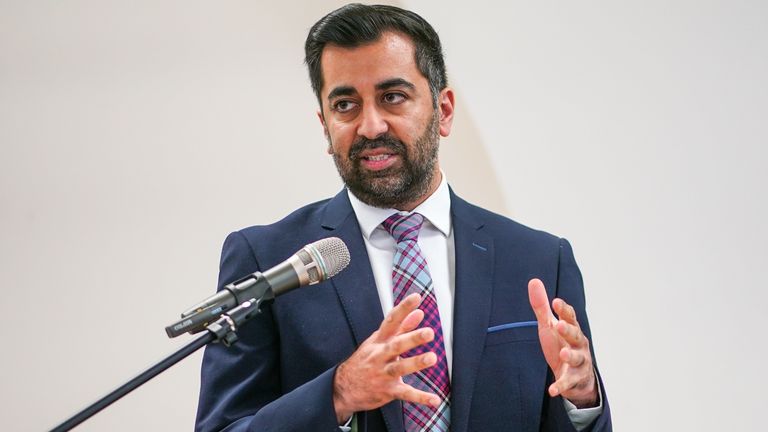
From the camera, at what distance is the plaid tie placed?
6.00ft

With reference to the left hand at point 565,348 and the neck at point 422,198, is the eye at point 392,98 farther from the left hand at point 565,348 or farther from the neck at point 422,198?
the left hand at point 565,348

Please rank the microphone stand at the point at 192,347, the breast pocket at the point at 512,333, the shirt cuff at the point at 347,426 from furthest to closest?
the breast pocket at the point at 512,333 → the shirt cuff at the point at 347,426 → the microphone stand at the point at 192,347

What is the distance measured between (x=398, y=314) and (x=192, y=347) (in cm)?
37

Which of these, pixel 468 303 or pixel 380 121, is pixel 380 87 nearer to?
pixel 380 121

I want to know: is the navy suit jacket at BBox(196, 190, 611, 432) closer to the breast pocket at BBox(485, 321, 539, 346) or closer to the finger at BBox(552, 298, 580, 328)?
the breast pocket at BBox(485, 321, 539, 346)

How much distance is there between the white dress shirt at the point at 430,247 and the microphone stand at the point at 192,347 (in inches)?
22.4

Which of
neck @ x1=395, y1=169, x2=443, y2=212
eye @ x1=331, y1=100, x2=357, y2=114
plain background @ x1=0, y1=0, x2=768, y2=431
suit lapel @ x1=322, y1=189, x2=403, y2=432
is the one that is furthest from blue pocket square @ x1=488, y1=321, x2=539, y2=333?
plain background @ x1=0, y1=0, x2=768, y2=431

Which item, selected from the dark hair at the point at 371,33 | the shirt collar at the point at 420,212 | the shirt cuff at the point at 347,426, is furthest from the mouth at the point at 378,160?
the shirt cuff at the point at 347,426

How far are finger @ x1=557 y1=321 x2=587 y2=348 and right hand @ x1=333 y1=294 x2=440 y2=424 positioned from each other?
0.85 ft

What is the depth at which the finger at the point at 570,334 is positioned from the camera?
5.30ft

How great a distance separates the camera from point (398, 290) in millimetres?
1907

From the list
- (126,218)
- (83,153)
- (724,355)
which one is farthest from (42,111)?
(724,355)


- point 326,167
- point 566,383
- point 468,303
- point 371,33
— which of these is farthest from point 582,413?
point 326,167

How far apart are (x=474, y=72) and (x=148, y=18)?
1.14m
